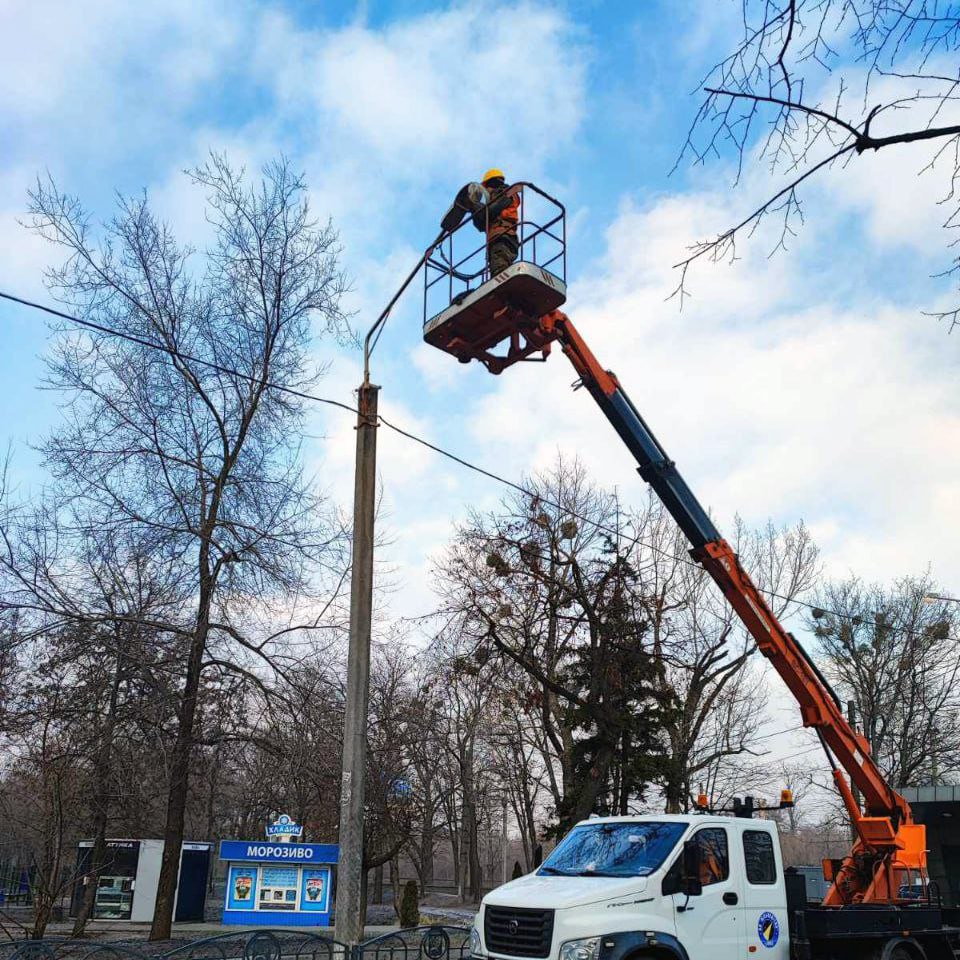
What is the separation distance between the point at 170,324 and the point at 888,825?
16.5 meters

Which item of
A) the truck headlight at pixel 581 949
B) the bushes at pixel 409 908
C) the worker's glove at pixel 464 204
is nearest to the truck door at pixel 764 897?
the truck headlight at pixel 581 949

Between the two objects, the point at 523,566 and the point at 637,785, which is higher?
the point at 523,566

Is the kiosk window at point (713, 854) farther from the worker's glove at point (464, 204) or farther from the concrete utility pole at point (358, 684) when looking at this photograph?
the worker's glove at point (464, 204)

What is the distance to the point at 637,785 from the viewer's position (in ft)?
82.9

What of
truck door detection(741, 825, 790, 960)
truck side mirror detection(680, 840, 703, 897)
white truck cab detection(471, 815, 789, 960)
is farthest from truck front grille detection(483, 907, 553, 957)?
truck door detection(741, 825, 790, 960)

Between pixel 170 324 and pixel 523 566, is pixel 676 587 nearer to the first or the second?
pixel 523 566

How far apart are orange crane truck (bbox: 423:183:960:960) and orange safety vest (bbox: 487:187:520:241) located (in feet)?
0.46

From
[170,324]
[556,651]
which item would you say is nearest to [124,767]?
[170,324]

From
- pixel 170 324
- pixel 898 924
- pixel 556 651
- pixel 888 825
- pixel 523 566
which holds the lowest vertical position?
pixel 898 924

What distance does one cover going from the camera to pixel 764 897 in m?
10.0

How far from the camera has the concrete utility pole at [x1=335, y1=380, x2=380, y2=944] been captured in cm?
936

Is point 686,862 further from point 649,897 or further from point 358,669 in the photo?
point 358,669

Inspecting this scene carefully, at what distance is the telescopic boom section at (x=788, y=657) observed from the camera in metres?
14.1

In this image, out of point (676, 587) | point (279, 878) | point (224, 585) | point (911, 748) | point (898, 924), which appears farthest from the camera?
point (911, 748)
